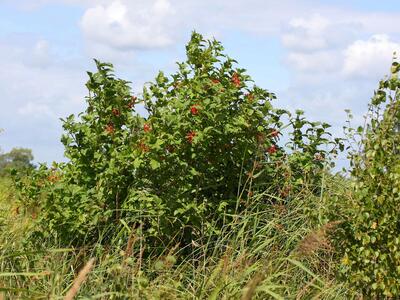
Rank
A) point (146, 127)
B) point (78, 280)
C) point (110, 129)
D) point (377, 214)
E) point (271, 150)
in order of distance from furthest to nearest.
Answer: point (271, 150), point (110, 129), point (146, 127), point (377, 214), point (78, 280)

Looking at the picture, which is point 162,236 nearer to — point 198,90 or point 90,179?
point 90,179

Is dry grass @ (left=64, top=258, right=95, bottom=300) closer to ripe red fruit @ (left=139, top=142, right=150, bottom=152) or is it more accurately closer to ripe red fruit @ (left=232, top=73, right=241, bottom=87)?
ripe red fruit @ (left=139, top=142, right=150, bottom=152)

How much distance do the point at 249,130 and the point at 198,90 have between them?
0.66m

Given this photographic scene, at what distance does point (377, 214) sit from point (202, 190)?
189 cm

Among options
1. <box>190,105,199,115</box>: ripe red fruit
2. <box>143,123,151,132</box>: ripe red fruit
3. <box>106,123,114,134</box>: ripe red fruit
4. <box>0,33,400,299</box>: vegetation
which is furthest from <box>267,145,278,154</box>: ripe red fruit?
<box>106,123,114,134</box>: ripe red fruit

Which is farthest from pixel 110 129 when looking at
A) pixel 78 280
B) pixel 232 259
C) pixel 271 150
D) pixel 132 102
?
pixel 78 280

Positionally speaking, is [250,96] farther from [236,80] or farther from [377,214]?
[377,214]

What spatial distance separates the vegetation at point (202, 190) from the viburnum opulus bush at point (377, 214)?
11 mm

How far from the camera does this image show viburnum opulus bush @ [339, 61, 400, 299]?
5844mm

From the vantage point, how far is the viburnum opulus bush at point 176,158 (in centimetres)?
688

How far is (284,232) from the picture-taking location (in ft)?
21.5

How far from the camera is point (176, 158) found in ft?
22.7

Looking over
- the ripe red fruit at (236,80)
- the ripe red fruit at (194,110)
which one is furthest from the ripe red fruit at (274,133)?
the ripe red fruit at (194,110)

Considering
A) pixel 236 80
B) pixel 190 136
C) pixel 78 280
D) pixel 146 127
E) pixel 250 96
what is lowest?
pixel 78 280
